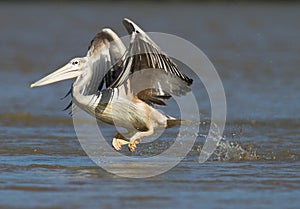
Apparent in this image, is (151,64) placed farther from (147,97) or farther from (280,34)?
(280,34)

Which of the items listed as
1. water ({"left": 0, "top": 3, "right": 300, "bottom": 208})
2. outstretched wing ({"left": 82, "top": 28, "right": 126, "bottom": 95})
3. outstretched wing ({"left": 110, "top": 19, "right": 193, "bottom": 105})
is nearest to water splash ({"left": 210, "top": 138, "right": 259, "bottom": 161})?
water ({"left": 0, "top": 3, "right": 300, "bottom": 208})

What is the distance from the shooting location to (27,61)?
67.8 ft

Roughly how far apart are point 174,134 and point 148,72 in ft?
8.02

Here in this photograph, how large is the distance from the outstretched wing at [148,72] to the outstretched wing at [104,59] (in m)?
0.20

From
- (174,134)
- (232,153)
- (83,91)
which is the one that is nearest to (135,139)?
(83,91)

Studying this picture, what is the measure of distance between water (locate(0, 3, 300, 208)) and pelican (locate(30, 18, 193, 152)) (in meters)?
0.56

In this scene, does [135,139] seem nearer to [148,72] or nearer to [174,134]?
[148,72]

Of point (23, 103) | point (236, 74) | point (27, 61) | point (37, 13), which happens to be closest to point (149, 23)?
point (37, 13)

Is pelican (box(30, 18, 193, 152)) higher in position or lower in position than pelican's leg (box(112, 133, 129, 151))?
higher

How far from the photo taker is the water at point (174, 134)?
8.38m

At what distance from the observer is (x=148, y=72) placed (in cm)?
989

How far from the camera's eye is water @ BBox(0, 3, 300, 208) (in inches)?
330

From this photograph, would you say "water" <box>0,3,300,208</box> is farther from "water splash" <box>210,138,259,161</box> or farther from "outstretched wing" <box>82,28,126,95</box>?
"outstretched wing" <box>82,28,126,95</box>

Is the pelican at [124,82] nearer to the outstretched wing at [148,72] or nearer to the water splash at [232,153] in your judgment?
the outstretched wing at [148,72]
